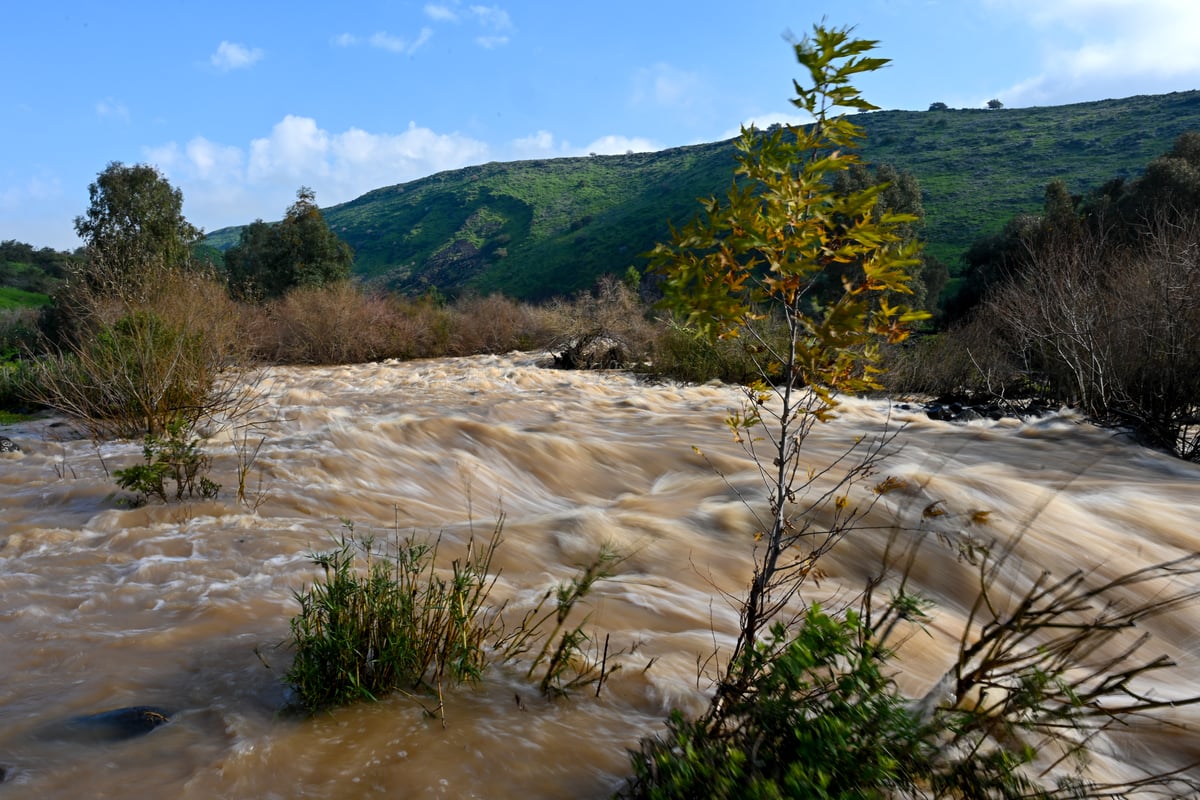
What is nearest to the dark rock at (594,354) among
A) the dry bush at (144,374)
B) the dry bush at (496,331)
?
the dry bush at (496,331)

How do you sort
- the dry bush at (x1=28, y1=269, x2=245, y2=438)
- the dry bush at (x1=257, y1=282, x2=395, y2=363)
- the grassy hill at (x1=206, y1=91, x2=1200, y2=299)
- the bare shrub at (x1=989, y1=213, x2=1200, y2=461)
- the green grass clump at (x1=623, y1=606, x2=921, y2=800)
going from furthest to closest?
the grassy hill at (x1=206, y1=91, x2=1200, y2=299)
the dry bush at (x1=257, y1=282, x2=395, y2=363)
the bare shrub at (x1=989, y1=213, x2=1200, y2=461)
the dry bush at (x1=28, y1=269, x2=245, y2=438)
the green grass clump at (x1=623, y1=606, x2=921, y2=800)

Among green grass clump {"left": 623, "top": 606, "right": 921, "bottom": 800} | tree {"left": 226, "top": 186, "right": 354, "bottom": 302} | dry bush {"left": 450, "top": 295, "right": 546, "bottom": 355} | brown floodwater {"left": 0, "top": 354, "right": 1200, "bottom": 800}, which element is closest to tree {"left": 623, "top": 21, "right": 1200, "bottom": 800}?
green grass clump {"left": 623, "top": 606, "right": 921, "bottom": 800}

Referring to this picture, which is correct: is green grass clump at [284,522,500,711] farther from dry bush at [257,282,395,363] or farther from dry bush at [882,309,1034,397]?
dry bush at [257,282,395,363]

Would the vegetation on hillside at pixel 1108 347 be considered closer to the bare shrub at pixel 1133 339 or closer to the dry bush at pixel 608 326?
the bare shrub at pixel 1133 339

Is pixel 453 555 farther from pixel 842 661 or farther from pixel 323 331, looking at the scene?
pixel 323 331

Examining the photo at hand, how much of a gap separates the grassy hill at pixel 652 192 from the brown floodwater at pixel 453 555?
2582 cm

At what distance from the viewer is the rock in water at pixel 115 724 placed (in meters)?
2.42

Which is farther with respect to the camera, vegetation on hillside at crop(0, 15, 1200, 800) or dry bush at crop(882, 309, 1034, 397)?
dry bush at crop(882, 309, 1034, 397)

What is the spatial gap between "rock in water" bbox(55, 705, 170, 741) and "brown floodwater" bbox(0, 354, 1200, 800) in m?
0.04

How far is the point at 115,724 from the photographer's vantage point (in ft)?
8.14

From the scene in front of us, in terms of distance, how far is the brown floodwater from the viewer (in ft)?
7.69

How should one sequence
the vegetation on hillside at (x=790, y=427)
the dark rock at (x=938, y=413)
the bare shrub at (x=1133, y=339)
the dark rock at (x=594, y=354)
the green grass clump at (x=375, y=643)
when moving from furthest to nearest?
the dark rock at (x=594, y=354) < the dark rock at (x=938, y=413) < the bare shrub at (x=1133, y=339) < the green grass clump at (x=375, y=643) < the vegetation on hillside at (x=790, y=427)

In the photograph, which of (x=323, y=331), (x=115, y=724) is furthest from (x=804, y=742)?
(x=323, y=331)

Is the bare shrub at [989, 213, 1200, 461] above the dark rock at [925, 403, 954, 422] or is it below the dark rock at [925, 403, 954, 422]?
above
